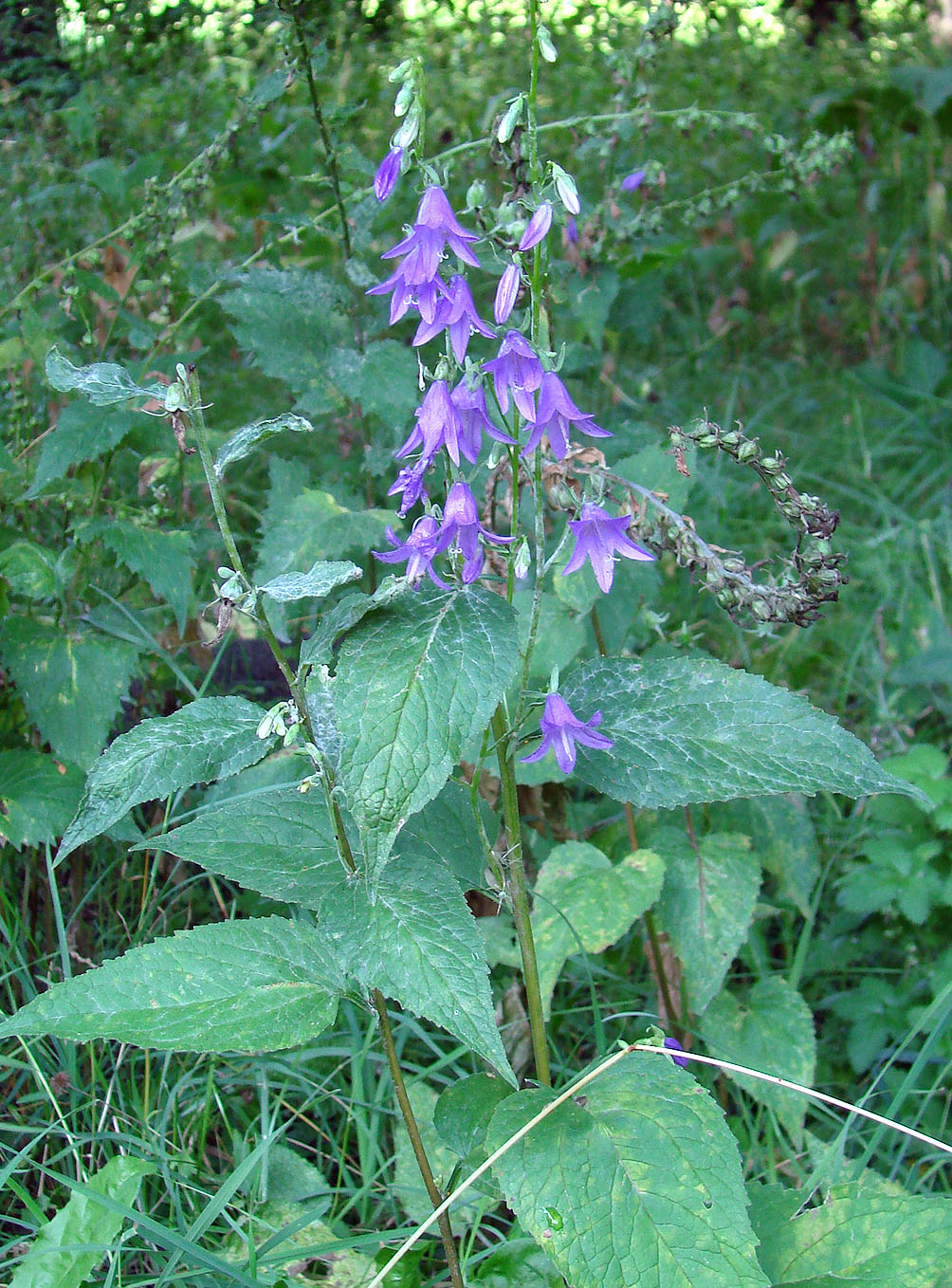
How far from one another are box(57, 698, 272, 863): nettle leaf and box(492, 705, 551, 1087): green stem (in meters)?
0.30

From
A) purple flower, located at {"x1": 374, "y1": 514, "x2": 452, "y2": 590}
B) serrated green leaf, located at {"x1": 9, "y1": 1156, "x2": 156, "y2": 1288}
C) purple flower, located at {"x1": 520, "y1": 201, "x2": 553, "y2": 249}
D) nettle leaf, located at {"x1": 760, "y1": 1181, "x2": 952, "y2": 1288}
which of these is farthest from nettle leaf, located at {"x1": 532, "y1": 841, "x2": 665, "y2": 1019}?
purple flower, located at {"x1": 520, "y1": 201, "x2": 553, "y2": 249}

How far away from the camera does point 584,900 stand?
189 centimetres

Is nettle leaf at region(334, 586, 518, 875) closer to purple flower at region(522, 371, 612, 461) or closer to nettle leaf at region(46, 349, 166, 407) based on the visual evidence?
purple flower at region(522, 371, 612, 461)

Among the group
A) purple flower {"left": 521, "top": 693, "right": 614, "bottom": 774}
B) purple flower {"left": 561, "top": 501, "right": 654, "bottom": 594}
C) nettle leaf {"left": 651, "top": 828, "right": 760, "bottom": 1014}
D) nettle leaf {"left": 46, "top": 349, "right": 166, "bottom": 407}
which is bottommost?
nettle leaf {"left": 651, "top": 828, "right": 760, "bottom": 1014}

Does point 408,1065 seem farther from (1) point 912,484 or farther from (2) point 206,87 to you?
(2) point 206,87

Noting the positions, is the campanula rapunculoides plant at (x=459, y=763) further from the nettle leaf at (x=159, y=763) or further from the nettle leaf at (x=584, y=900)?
the nettle leaf at (x=584, y=900)

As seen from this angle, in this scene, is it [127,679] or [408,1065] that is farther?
[127,679]

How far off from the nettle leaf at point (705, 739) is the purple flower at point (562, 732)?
60 millimetres

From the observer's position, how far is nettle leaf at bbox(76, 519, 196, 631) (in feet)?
6.96

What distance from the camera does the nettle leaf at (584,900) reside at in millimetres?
1834

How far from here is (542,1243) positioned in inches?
45.8

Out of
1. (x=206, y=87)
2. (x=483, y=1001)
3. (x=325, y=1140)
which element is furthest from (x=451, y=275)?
(x=206, y=87)

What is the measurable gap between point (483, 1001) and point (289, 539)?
1.31 metres

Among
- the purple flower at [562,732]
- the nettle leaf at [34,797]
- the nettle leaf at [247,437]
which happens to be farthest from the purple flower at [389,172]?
the nettle leaf at [34,797]
